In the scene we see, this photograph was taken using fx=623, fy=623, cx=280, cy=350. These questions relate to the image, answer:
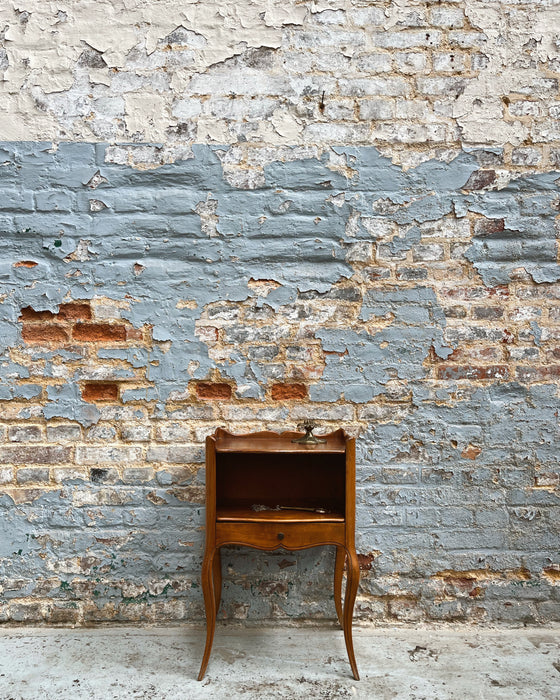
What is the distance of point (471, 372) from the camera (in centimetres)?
266

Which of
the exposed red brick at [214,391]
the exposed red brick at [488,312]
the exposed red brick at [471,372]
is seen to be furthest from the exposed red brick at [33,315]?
the exposed red brick at [488,312]

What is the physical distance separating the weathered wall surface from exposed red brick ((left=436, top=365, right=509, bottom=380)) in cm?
1

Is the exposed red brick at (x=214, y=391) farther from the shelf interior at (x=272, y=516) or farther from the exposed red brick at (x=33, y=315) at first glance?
the exposed red brick at (x=33, y=315)

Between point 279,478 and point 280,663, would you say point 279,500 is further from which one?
point 280,663

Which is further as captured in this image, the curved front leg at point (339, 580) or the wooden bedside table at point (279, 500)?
the curved front leg at point (339, 580)

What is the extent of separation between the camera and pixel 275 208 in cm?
265

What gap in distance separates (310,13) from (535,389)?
1.86m

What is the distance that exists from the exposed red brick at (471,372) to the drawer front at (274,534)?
2.79 ft

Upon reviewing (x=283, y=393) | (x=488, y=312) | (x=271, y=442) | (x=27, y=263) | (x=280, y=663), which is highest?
(x=27, y=263)

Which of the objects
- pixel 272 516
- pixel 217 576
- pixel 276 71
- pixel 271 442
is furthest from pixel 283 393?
pixel 276 71

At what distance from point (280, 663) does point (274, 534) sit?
535mm

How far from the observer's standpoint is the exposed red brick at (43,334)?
266 cm

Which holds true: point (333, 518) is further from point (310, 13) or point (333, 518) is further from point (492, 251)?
point (310, 13)

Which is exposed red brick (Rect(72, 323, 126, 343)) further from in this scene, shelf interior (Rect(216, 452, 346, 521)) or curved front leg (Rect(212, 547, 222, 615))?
curved front leg (Rect(212, 547, 222, 615))
